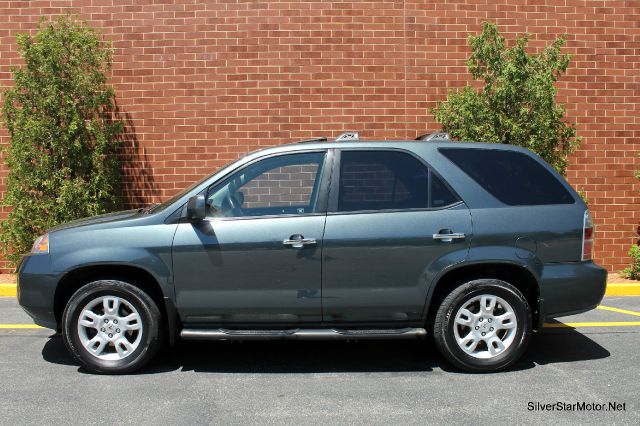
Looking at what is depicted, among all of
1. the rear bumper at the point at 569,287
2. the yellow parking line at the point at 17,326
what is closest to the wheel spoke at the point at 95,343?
the yellow parking line at the point at 17,326

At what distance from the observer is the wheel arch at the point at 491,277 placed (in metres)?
5.08

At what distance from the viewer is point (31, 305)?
5.04 m

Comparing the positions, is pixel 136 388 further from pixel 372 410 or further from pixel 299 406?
pixel 372 410

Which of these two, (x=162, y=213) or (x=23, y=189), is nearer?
(x=162, y=213)

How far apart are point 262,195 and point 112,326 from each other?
1.59 metres

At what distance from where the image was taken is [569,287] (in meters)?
5.03

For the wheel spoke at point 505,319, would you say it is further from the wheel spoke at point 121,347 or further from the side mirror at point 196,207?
the wheel spoke at point 121,347

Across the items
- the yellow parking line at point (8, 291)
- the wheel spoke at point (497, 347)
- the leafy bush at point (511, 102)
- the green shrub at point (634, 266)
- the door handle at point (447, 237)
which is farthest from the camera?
the green shrub at point (634, 266)

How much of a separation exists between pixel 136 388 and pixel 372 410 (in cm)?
178

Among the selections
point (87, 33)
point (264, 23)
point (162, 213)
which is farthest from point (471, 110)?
point (87, 33)

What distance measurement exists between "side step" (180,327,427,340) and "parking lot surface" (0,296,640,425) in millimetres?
345

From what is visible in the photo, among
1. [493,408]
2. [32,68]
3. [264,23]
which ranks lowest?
[493,408]

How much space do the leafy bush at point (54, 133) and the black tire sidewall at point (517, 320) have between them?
18.9 ft

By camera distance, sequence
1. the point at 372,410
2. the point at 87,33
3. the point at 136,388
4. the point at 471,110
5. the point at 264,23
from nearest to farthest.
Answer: the point at 372,410 → the point at 136,388 → the point at 471,110 → the point at 87,33 → the point at 264,23
